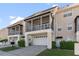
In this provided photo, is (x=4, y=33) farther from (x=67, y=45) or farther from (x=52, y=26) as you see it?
(x=67, y=45)

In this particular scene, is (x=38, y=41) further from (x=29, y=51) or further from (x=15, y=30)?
(x=15, y=30)

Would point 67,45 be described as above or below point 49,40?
below

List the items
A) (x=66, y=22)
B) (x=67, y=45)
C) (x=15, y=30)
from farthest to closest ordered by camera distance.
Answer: (x=15, y=30) → (x=66, y=22) → (x=67, y=45)

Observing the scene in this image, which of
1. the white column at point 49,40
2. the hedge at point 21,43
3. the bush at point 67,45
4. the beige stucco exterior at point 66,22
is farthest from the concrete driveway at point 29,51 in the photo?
the beige stucco exterior at point 66,22

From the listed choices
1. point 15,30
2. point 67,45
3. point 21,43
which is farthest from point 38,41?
point 67,45

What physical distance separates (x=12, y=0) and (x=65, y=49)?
4.03m

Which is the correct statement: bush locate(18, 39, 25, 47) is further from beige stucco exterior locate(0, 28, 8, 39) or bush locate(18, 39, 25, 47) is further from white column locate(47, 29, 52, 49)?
white column locate(47, 29, 52, 49)

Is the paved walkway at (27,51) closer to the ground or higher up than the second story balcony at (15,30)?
closer to the ground

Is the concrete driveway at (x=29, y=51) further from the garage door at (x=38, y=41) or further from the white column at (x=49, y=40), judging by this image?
the white column at (x=49, y=40)

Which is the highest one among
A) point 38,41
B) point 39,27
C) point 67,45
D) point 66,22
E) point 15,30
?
point 66,22

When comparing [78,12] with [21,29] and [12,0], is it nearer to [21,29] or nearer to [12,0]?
[21,29]

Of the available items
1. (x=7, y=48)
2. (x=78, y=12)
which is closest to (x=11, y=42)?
(x=7, y=48)

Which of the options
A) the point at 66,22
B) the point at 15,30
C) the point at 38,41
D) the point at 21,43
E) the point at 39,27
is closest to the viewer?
the point at 66,22

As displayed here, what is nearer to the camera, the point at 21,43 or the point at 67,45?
the point at 67,45
